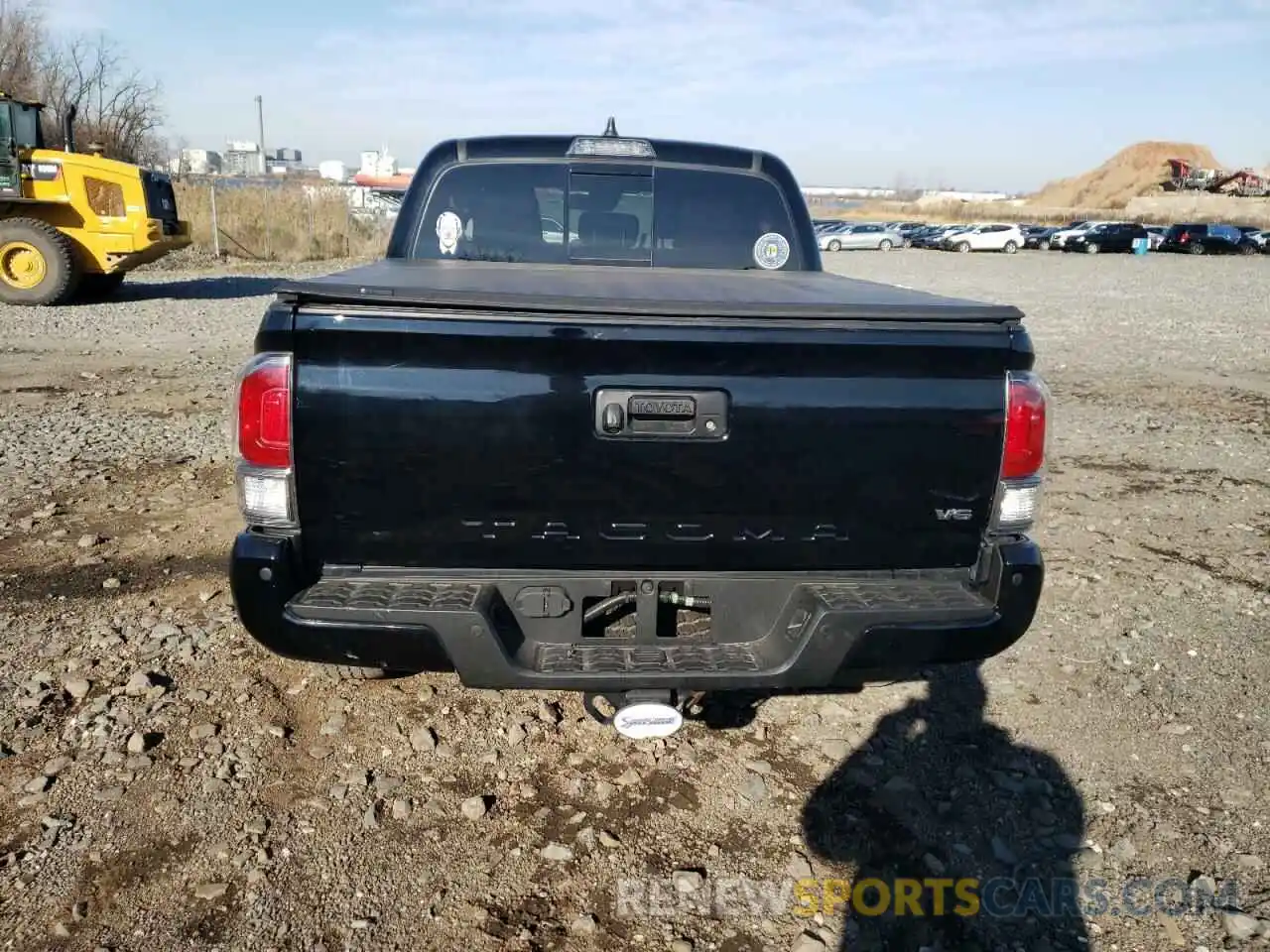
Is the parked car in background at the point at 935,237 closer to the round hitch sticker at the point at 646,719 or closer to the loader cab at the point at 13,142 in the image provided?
the loader cab at the point at 13,142

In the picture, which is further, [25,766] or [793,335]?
[25,766]

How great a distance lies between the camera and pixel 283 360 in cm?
231

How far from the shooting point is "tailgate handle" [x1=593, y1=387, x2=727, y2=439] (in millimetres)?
2375

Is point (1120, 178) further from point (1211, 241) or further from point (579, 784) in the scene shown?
point (579, 784)

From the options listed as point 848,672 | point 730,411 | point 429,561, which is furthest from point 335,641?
point 848,672

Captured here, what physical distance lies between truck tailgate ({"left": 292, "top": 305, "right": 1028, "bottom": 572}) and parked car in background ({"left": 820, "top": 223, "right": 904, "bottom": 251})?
147ft

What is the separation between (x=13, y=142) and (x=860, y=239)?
39.6 m

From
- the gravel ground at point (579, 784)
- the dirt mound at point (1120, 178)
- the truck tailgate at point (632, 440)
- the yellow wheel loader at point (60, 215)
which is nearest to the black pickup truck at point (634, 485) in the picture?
the truck tailgate at point (632, 440)

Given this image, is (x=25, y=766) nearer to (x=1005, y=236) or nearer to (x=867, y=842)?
(x=867, y=842)

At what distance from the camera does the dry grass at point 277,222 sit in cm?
2414

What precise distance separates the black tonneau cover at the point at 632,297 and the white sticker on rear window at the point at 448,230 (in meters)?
1.02

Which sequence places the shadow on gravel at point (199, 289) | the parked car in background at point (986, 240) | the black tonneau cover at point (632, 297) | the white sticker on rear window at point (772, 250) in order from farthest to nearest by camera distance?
the parked car in background at point (986, 240), the shadow on gravel at point (199, 289), the white sticker on rear window at point (772, 250), the black tonneau cover at point (632, 297)

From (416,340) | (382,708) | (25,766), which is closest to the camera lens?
(416,340)

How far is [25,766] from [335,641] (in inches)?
53.7
